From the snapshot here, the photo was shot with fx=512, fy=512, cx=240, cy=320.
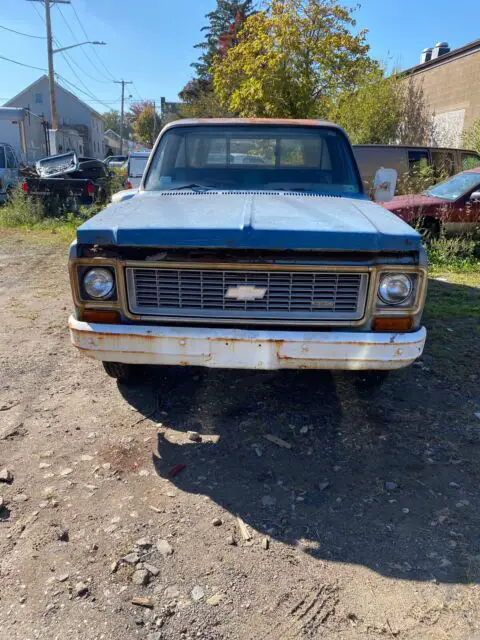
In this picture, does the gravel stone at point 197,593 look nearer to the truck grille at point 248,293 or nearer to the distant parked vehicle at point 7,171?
the truck grille at point 248,293

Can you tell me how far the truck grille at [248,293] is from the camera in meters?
2.74

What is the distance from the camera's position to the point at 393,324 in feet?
9.17

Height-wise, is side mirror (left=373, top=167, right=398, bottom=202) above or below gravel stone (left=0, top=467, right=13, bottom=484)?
above

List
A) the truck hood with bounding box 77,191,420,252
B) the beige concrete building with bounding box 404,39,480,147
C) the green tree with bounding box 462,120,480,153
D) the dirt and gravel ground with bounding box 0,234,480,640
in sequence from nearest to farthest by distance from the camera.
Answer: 1. the dirt and gravel ground with bounding box 0,234,480,640
2. the truck hood with bounding box 77,191,420,252
3. the green tree with bounding box 462,120,480,153
4. the beige concrete building with bounding box 404,39,480,147

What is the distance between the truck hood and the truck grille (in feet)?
0.59

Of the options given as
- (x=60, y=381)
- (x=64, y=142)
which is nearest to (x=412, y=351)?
(x=60, y=381)

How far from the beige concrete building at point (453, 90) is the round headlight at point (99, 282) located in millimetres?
16275

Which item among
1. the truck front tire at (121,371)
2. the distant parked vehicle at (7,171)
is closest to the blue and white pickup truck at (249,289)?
the truck front tire at (121,371)

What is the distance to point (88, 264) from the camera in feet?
9.04

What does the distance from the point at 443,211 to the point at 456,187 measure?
0.91 m

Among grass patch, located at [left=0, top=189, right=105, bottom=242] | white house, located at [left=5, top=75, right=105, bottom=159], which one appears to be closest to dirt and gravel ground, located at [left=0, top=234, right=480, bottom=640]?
grass patch, located at [left=0, top=189, right=105, bottom=242]

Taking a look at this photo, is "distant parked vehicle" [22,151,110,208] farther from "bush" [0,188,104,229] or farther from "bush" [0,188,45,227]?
"bush" [0,188,45,227]

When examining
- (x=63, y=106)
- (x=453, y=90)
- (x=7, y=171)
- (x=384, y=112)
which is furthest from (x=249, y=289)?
(x=63, y=106)

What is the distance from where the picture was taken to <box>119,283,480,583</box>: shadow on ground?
7.68 feet
